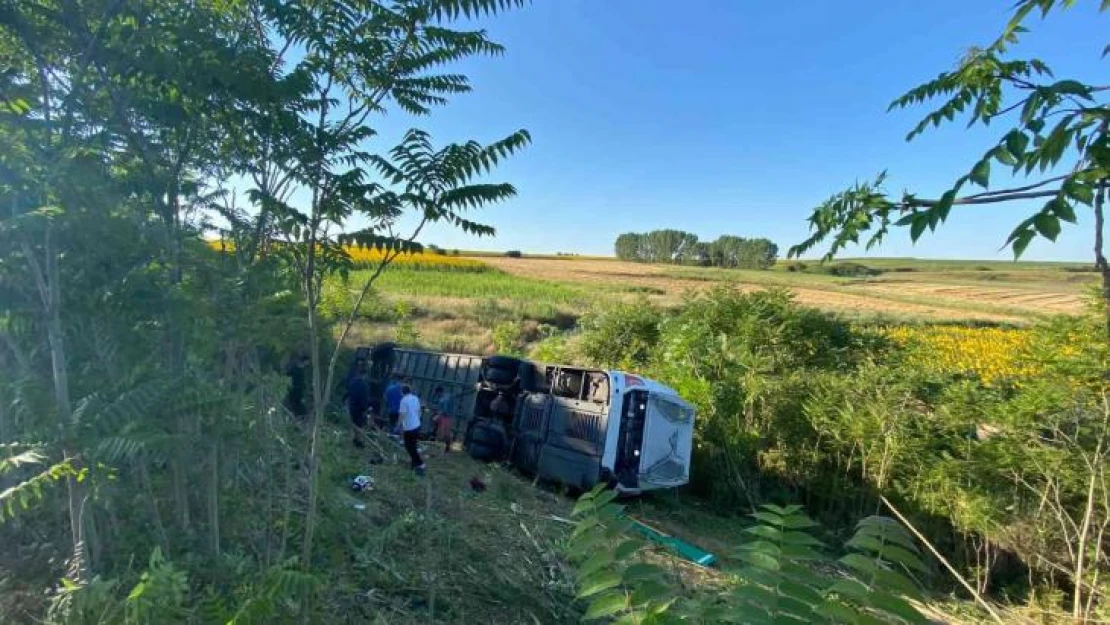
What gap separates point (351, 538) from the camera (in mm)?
5188

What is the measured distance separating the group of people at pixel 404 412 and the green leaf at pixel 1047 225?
7106 mm

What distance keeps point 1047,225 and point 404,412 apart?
8335mm

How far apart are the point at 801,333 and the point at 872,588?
12510 millimetres

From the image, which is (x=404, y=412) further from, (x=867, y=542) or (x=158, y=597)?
(x=867, y=542)

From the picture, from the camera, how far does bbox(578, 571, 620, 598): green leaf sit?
1923mm

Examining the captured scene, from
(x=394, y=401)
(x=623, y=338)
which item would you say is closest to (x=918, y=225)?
(x=394, y=401)

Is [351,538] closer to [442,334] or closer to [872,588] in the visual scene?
[872,588]

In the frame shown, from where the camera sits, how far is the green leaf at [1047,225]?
1.43 m

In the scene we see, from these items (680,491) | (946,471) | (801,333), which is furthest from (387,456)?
(801,333)

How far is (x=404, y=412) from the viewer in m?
8.79

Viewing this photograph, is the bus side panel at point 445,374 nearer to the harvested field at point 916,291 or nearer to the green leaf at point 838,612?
the green leaf at point 838,612

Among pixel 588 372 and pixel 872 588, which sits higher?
pixel 872 588

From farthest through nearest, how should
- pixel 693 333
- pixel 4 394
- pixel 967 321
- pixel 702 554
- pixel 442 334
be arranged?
pixel 967 321, pixel 442 334, pixel 693 333, pixel 702 554, pixel 4 394

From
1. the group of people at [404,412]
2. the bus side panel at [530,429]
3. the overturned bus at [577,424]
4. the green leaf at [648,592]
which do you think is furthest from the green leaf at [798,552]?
the bus side panel at [530,429]
